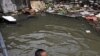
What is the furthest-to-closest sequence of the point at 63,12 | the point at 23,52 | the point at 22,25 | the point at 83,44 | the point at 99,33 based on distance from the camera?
the point at 63,12 → the point at 22,25 → the point at 99,33 → the point at 83,44 → the point at 23,52

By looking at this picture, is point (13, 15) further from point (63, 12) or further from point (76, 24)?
point (76, 24)

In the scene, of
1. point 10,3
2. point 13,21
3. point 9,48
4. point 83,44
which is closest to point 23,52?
point 9,48

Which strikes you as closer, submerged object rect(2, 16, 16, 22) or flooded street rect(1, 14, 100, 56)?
flooded street rect(1, 14, 100, 56)

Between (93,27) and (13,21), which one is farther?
(13,21)

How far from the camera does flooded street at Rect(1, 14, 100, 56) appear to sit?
378 inches

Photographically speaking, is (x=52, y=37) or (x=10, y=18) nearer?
(x=52, y=37)

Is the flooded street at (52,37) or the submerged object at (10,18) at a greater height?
the submerged object at (10,18)

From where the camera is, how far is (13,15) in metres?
14.0

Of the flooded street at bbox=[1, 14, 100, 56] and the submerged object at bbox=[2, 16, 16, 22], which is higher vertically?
the submerged object at bbox=[2, 16, 16, 22]

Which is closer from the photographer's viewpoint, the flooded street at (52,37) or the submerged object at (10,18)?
the flooded street at (52,37)

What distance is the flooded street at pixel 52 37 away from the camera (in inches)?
378

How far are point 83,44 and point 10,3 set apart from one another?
622cm

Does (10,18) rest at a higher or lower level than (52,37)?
higher

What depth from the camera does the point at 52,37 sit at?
431 inches
